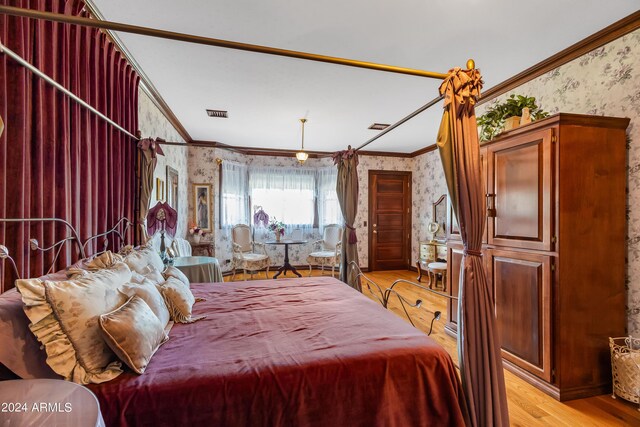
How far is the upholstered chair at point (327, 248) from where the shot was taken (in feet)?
19.5

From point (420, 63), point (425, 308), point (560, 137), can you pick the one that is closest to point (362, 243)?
point (425, 308)

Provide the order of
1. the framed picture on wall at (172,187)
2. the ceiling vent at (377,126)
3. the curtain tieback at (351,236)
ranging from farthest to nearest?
the ceiling vent at (377,126) < the framed picture on wall at (172,187) < the curtain tieback at (351,236)

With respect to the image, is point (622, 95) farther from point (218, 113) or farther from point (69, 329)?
point (218, 113)

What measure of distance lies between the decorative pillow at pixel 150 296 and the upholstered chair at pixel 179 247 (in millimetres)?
2388

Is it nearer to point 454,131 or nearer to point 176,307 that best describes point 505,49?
point 454,131

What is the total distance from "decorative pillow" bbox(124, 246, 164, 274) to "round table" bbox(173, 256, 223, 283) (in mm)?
863

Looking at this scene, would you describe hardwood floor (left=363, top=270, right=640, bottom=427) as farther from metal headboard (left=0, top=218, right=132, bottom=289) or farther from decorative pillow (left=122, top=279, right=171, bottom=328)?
metal headboard (left=0, top=218, right=132, bottom=289)

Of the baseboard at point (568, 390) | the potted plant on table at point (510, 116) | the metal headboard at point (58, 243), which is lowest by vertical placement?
the baseboard at point (568, 390)

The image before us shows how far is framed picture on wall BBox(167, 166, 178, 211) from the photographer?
14.0 feet

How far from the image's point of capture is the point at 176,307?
184cm

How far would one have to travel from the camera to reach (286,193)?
6.64m

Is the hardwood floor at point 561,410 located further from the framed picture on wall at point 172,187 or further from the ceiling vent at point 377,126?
the framed picture on wall at point 172,187

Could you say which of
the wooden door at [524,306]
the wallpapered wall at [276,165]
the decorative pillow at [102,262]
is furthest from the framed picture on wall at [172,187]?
the wooden door at [524,306]

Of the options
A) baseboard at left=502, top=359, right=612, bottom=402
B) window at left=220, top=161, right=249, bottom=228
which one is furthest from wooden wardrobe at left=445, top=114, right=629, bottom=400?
window at left=220, top=161, right=249, bottom=228
